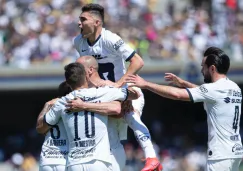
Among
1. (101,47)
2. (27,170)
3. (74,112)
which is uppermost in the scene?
(101,47)

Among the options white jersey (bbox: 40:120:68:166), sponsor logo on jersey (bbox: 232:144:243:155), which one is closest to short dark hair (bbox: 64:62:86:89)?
white jersey (bbox: 40:120:68:166)

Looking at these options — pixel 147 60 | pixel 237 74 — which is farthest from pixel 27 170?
pixel 237 74

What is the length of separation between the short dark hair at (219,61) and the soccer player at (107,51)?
1.15 m

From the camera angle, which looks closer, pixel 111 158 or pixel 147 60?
pixel 111 158

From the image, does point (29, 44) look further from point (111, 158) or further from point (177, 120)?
point (111, 158)

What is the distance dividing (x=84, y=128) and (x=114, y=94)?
1.86 ft

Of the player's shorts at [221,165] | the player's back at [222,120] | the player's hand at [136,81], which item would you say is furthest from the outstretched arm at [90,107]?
the player's shorts at [221,165]

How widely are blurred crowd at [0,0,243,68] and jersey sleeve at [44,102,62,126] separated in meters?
10.4

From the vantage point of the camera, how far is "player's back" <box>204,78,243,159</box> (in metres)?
10.8

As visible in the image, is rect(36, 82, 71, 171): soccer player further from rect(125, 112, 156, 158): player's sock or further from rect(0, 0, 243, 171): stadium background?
rect(0, 0, 243, 171): stadium background

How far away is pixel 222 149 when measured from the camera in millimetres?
10766

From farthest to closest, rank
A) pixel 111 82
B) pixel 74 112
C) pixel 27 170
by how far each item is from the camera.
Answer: pixel 27 170
pixel 111 82
pixel 74 112

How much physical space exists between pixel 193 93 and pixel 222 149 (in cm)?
74

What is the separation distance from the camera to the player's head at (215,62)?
10.7m
